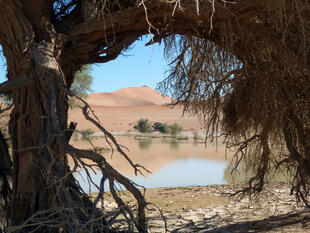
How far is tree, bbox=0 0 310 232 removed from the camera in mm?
3299

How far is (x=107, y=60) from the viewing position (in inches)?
180

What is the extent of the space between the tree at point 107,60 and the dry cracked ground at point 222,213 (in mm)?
1351

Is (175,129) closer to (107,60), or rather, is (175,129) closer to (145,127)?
(145,127)

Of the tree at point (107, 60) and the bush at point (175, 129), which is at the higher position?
the tree at point (107, 60)

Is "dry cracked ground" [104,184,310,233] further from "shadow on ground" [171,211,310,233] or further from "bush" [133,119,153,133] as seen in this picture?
"bush" [133,119,153,133]

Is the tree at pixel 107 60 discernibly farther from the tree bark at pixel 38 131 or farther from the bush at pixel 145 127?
the bush at pixel 145 127

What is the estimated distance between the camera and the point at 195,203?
29.3 feet

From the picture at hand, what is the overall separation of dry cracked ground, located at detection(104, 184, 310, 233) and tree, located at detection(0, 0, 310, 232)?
4.43 feet

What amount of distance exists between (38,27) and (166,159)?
22.7 m

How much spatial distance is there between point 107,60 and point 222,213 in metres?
4.64

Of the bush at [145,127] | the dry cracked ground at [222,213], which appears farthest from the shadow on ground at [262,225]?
the bush at [145,127]

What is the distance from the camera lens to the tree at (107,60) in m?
3.30

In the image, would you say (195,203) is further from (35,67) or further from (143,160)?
(143,160)

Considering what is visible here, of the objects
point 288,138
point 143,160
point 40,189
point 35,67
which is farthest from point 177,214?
point 143,160
